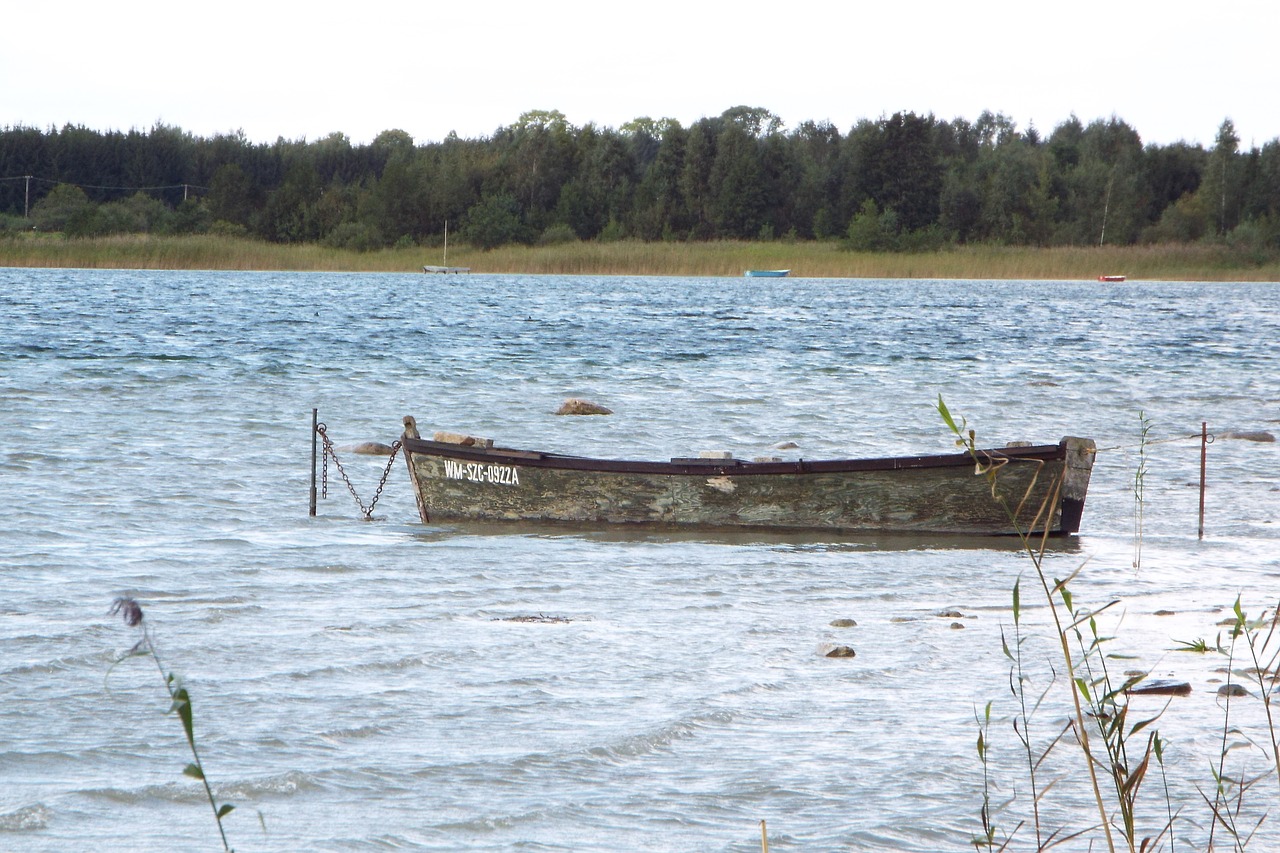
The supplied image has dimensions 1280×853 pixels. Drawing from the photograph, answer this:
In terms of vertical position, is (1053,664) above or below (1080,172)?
below

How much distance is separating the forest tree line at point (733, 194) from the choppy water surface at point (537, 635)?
179 ft

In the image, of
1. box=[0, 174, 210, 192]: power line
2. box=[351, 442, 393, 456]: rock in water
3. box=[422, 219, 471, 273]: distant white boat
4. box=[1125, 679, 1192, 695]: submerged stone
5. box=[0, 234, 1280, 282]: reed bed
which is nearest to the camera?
box=[1125, 679, 1192, 695]: submerged stone

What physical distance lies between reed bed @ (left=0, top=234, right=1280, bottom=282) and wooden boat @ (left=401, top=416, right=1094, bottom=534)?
46672 mm

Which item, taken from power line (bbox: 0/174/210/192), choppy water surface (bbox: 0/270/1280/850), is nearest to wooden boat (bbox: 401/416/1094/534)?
choppy water surface (bbox: 0/270/1280/850)

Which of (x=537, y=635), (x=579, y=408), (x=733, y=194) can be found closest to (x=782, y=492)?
(x=537, y=635)

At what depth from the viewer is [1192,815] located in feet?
13.2

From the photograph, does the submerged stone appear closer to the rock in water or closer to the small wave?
the small wave

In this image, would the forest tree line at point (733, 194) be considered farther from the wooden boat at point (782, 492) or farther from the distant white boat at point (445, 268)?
the wooden boat at point (782, 492)

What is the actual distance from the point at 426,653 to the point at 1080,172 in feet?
242

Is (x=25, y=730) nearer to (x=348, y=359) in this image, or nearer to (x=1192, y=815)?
(x=1192, y=815)

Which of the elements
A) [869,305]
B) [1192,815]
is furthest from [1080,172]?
[1192,815]

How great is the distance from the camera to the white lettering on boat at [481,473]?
955 centimetres

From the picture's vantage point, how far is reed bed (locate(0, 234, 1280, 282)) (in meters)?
55.5

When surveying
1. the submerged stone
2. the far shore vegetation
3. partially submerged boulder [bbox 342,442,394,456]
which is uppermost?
the far shore vegetation
